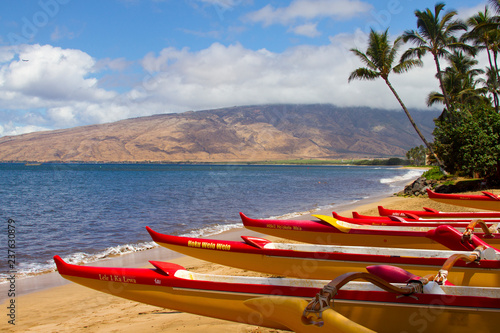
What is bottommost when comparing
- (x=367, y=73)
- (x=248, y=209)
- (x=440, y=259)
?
(x=248, y=209)

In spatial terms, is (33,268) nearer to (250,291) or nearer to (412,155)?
(250,291)

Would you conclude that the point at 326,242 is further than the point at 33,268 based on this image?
No

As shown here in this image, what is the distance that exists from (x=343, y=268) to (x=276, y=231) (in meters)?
2.77

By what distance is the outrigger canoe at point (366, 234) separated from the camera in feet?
19.2

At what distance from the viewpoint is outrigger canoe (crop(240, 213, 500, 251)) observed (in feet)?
19.2

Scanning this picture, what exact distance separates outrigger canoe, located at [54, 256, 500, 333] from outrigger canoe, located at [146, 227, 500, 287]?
1.00 meters

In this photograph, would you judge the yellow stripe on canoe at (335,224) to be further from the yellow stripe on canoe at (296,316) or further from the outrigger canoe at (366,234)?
the yellow stripe on canoe at (296,316)

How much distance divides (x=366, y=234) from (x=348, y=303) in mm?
3909

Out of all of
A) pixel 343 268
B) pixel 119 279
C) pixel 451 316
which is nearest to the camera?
pixel 451 316

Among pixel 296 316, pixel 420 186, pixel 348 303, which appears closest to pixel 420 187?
pixel 420 186

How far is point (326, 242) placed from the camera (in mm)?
7293

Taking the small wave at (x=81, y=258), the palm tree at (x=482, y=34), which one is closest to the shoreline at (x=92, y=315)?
the small wave at (x=81, y=258)

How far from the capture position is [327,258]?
5.07 meters

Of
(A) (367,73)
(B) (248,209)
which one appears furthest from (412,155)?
(B) (248,209)
